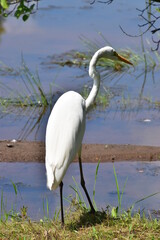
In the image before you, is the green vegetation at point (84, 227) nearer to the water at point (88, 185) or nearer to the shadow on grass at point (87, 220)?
the shadow on grass at point (87, 220)

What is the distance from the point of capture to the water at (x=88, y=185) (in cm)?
677

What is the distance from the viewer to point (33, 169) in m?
7.78

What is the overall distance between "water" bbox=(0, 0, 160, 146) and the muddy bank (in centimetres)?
25

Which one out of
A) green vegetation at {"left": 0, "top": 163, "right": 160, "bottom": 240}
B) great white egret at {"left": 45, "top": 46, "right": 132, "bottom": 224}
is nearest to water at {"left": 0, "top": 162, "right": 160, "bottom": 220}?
green vegetation at {"left": 0, "top": 163, "right": 160, "bottom": 240}

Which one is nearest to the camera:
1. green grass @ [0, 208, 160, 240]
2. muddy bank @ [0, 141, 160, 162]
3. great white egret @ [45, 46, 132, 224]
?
green grass @ [0, 208, 160, 240]

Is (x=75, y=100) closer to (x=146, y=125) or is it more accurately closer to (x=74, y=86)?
(x=146, y=125)

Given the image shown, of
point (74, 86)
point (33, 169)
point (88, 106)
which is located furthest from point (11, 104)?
point (88, 106)

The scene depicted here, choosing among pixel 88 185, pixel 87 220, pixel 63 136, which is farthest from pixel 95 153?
pixel 63 136

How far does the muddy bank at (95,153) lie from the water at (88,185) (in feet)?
0.34

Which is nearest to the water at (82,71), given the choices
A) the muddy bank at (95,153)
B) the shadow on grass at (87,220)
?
the muddy bank at (95,153)

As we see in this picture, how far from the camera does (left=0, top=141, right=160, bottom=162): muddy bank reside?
7.98 m

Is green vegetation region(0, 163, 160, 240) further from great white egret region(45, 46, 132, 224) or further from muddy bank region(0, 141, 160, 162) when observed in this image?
muddy bank region(0, 141, 160, 162)

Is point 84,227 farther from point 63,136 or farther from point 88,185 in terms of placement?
point 88,185

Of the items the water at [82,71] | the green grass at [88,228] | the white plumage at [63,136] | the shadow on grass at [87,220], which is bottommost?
the water at [82,71]
